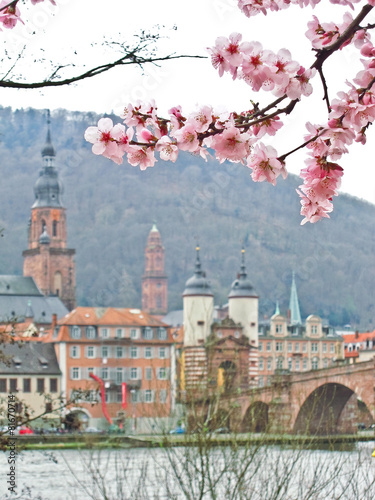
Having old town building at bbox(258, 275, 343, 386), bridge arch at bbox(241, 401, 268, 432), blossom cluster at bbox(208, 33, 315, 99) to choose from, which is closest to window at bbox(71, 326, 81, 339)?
bridge arch at bbox(241, 401, 268, 432)

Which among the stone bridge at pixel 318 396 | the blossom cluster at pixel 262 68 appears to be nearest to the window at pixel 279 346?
the stone bridge at pixel 318 396

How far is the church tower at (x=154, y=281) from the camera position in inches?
5512

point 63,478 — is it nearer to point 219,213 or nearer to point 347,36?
point 347,36

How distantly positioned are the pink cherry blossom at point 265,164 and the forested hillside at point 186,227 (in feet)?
386

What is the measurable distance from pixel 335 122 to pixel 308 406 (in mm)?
50967

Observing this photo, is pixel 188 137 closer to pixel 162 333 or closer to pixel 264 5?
pixel 264 5

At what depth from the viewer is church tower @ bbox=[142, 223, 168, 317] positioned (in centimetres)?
14000

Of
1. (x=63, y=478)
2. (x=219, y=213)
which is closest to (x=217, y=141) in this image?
(x=63, y=478)

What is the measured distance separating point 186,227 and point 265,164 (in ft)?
529

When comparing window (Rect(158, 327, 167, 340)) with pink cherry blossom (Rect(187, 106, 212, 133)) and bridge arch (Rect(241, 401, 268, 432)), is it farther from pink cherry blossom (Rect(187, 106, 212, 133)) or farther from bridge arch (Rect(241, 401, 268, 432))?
pink cherry blossom (Rect(187, 106, 212, 133))

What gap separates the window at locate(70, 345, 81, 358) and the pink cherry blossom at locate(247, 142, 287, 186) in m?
67.1

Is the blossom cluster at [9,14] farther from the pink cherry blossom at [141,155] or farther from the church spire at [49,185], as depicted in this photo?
the church spire at [49,185]

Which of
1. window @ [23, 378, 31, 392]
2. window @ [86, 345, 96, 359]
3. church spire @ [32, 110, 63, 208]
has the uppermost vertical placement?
church spire @ [32, 110, 63, 208]

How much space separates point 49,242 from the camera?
10981 cm
